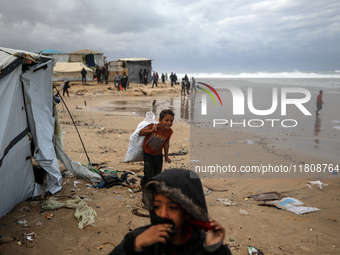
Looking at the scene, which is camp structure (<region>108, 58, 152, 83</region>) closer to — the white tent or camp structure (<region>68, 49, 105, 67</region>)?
camp structure (<region>68, 49, 105, 67</region>)

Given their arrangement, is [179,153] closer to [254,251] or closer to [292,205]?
[292,205]

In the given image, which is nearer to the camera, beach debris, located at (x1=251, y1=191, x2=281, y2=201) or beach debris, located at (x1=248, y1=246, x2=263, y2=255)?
beach debris, located at (x1=248, y1=246, x2=263, y2=255)

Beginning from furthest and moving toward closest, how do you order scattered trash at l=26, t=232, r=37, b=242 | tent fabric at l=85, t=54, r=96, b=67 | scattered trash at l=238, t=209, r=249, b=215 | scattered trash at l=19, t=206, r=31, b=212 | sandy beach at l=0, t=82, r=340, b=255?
tent fabric at l=85, t=54, r=96, b=67 → scattered trash at l=238, t=209, r=249, b=215 → scattered trash at l=19, t=206, r=31, b=212 → sandy beach at l=0, t=82, r=340, b=255 → scattered trash at l=26, t=232, r=37, b=242

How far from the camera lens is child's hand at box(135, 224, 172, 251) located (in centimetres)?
130

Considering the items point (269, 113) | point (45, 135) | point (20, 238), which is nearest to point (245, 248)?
point (20, 238)

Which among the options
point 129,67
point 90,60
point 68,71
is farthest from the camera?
point 90,60

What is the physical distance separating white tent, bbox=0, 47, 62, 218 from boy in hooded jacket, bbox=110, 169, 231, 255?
2.53 m

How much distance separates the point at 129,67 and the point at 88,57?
529 cm

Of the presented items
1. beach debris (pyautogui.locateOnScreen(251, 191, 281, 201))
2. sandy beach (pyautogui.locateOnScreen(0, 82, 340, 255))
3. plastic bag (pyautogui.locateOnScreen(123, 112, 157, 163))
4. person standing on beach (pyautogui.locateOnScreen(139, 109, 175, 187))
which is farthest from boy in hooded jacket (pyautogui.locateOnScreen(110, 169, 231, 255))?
beach debris (pyautogui.locateOnScreen(251, 191, 281, 201))

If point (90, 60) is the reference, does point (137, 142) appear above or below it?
below

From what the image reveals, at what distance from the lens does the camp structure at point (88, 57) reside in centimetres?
3116

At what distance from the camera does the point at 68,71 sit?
2850 centimetres

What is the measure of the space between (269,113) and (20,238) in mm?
13993

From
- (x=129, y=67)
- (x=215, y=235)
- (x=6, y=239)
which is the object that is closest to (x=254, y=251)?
(x=215, y=235)
